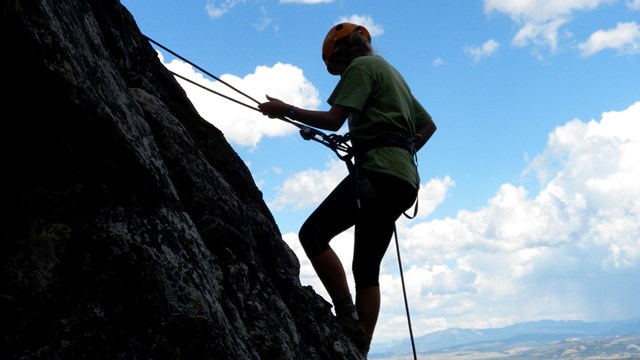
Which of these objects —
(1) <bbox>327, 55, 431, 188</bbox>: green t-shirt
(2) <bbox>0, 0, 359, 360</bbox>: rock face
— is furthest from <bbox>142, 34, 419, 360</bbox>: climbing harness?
(2) <bbox>0, 0, 359, 360</bbox>: rock face

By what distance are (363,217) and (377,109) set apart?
1.31m

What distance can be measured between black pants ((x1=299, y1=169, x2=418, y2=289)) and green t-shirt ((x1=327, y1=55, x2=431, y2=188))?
17 cm

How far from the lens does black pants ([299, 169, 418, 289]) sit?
285 inches

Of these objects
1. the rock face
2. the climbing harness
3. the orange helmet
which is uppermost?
the orange helmet

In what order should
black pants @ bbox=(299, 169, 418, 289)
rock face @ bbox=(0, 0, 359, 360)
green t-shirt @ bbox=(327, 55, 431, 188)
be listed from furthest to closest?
black pants @ bbox=(299, 169, 418, 289) → green t-shirt @ bbox=(327, 55, 431, 188) → rock face @ bbox=(0, 0, 359, 360)

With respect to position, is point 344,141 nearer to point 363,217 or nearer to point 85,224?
point 363,217

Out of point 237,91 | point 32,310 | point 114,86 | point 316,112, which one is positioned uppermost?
point 237,91

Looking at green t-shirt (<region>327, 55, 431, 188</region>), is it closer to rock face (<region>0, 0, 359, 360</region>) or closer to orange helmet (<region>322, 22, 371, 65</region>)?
orange helmet (<region>322, 22, 371, 65</region>)

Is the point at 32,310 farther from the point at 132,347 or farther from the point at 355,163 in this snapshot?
the point at 355,163

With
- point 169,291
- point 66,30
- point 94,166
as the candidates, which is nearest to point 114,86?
point 66,30

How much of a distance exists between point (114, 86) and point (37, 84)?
1.17 m

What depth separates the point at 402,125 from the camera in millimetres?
7512

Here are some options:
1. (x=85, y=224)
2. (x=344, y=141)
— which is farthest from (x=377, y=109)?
(x=85, y=224)

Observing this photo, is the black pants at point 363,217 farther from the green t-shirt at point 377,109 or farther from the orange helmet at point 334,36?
the orange helmet at point 334,36
